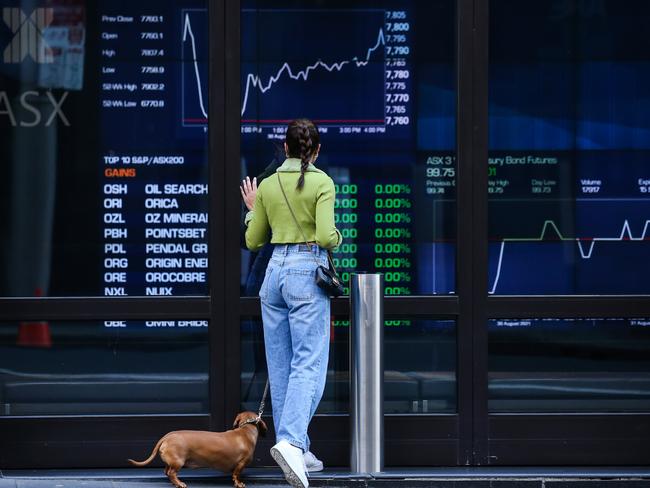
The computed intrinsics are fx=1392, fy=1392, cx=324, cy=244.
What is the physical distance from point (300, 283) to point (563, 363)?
1.73 meters

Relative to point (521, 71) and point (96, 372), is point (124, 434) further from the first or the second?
point (521, 71)

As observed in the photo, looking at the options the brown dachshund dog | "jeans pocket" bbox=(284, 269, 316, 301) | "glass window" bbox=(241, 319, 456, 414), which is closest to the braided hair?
"jeans pocket" bbox=(284, 269, 316, 301)

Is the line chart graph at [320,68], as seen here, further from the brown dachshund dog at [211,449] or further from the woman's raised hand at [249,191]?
the brown dachshund dog at [211,449]

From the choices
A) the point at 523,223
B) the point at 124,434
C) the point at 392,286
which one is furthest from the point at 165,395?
the point at 523,223

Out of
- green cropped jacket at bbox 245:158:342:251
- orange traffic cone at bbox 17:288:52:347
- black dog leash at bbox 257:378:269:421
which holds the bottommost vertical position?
black dog leash at bbox 257:378:269:421

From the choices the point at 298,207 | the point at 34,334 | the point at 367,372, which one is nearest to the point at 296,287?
the point at 298,207

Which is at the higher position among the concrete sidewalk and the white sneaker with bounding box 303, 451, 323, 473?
the white sneaker with bounding box 303, 451, 323, 473

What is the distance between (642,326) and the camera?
784cm

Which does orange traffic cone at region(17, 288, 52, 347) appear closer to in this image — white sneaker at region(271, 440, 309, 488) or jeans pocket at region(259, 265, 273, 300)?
jeans pocket at region(259, 265, 273, 300)

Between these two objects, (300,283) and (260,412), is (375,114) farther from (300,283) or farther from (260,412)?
(260,412)

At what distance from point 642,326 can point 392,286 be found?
1.43 metres

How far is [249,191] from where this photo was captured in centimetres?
754

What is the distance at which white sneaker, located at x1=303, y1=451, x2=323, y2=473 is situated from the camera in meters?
7.39

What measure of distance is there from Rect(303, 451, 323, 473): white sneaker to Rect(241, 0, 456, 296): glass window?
106cm
